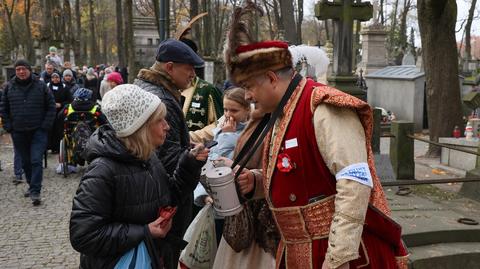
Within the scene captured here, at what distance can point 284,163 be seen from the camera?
2557 mm

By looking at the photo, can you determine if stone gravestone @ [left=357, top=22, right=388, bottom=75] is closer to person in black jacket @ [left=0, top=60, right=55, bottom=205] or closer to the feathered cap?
person in black jacket @ [left=0, top=60, right=55, bottom=205]

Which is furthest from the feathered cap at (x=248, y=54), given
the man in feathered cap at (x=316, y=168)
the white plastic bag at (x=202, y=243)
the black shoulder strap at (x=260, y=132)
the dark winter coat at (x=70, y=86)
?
the dark winter coat at (x=70, y=86)

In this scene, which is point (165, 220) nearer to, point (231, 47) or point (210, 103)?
point (231, 47)

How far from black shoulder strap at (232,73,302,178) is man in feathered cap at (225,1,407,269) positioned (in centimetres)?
1

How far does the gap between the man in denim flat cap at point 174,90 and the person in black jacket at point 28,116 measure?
5097mm

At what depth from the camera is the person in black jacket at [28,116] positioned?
8.33 m

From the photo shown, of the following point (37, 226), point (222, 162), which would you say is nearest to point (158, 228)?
point (222, 162)

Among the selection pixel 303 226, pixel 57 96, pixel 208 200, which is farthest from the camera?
pixel 57 96

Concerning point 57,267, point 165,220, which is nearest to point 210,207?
point 165,220

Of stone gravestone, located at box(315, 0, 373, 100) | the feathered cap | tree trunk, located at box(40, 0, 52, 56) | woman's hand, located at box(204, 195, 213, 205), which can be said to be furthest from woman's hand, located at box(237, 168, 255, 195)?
tree trunk, located at box(40, 0, 52, 56)

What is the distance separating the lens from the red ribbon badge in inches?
99.8

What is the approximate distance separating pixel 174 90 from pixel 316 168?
5.38ft

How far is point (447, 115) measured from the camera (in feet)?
37.3

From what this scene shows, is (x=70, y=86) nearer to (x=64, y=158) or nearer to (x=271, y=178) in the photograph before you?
(x=64, y=158)
